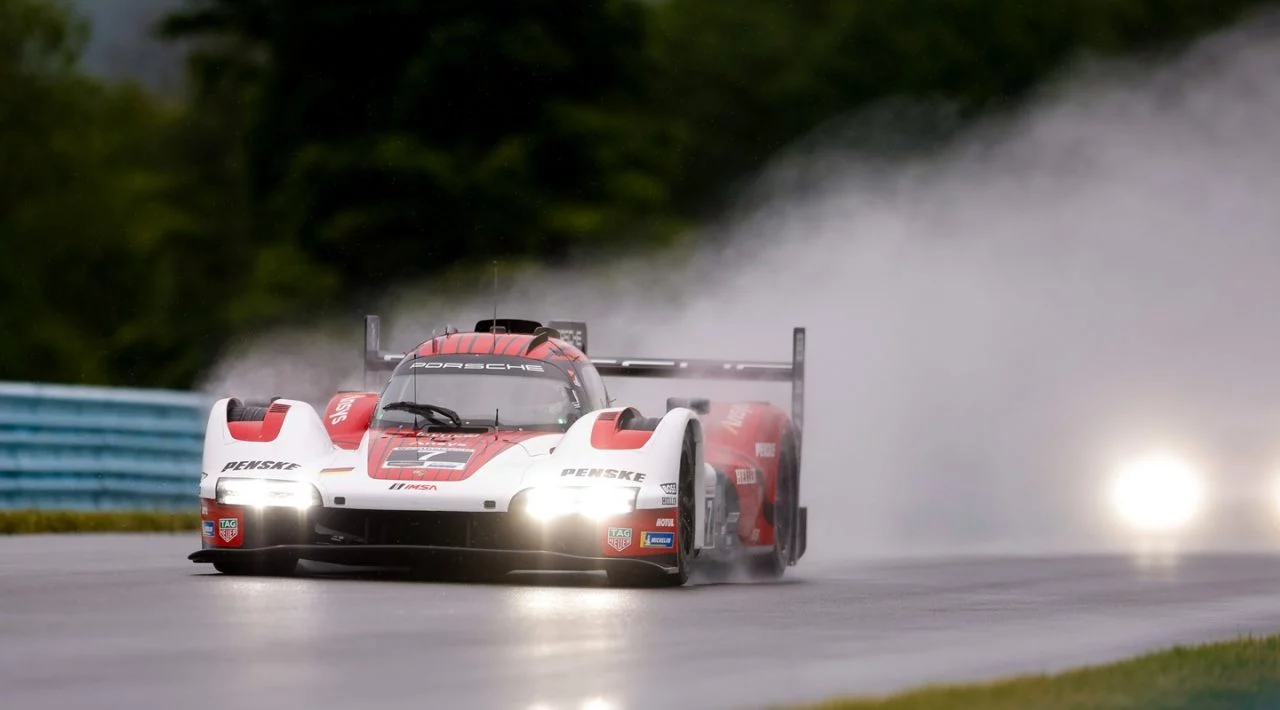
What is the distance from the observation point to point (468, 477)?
12477 mm

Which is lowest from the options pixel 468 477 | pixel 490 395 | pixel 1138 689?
pixel 1138 689

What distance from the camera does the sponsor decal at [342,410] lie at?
14188mm

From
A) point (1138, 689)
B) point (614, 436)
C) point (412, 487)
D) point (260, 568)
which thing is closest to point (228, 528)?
point (260, 568)

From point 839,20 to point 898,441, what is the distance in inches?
1214

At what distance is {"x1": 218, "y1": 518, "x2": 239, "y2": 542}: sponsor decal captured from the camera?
12681 mm

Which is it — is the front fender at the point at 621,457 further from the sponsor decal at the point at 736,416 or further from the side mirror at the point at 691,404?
the sponsor decal at the point at 736,416

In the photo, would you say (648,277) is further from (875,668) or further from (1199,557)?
(875,668)

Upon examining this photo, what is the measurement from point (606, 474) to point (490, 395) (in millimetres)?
1648

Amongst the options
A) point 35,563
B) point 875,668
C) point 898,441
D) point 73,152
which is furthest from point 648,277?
point 73,152

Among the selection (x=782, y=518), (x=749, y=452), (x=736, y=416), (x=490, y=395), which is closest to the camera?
(x=490, y=395)

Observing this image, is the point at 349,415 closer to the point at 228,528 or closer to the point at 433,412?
the point at 433,412

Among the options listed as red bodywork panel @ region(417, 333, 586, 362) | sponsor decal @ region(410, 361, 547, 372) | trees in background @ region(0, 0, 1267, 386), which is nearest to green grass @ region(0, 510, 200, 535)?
red bodywork panel @ region(417, 333, 586, 362)

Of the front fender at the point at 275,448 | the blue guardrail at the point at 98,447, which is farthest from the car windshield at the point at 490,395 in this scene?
the blue guardrail at the point at 98,447

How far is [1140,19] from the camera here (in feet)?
172
